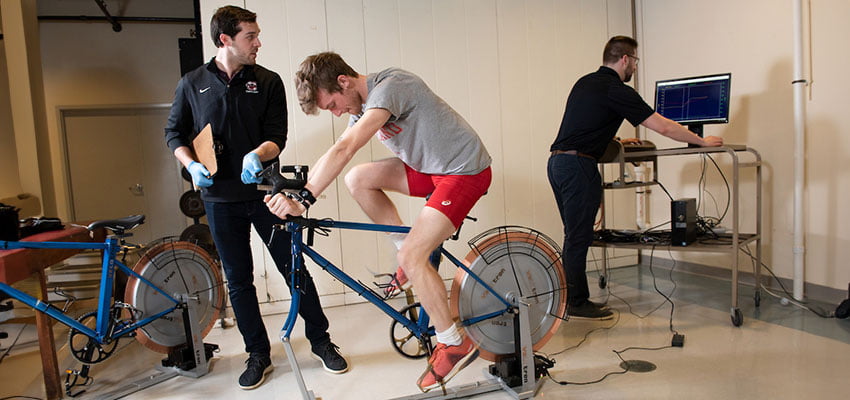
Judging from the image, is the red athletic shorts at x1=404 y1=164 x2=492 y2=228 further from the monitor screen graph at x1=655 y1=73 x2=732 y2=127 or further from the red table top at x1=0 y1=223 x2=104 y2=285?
the monitor screen graph at x1=655 y1=73 x2=732 y2=127

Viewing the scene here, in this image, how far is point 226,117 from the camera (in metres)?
2.35

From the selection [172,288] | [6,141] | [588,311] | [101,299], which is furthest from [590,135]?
[6,141]

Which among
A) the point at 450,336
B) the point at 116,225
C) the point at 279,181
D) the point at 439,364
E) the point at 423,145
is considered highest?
the point at 423,145

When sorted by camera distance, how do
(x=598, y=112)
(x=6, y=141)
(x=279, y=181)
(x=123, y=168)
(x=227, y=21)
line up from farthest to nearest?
(x=123, y=168)
(x=6, y=141)
(x=598, y=112)
(x=227, y=21)
(x=279, y=181)

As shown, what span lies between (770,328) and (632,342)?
0.79 meters

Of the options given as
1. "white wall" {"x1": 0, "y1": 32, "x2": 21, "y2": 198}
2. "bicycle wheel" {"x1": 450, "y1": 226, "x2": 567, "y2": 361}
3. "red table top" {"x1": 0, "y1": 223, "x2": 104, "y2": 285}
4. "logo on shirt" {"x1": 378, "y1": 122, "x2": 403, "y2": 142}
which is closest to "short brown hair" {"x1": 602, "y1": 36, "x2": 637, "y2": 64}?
"bicycle wheel" {"x1": 450, "y1": 226, "x2": 567, "y2": 361}

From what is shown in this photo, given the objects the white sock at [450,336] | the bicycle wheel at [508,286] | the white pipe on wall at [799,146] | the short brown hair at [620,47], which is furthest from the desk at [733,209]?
the white sock at [450,336]

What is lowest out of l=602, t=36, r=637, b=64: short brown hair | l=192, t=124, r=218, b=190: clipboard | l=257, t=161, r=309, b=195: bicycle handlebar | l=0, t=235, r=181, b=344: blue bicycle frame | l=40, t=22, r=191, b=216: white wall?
l=0, t=235, r=181, b=344: blue bicycle frame

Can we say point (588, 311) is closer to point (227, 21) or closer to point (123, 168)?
point (227, 21)

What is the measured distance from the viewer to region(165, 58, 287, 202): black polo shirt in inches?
92.5

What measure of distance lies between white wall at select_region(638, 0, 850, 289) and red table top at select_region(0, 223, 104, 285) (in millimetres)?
4215

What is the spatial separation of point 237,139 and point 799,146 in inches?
129

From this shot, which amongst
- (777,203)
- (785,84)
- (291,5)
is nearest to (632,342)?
(777,203)

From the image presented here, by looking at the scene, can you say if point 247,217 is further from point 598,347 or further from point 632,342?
point 632,342
